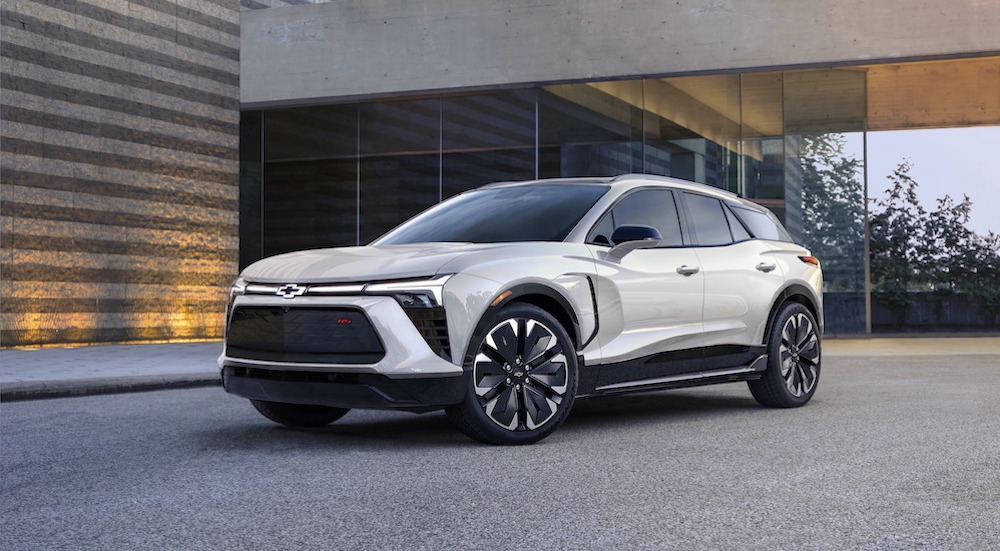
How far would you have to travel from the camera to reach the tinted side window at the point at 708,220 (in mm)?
7996

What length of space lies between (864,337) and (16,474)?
16505 mm

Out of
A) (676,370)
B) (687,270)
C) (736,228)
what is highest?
(736,228)

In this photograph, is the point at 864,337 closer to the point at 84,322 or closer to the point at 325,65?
the point at 325,65

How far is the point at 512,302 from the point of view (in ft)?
20.6

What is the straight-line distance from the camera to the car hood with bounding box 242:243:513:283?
594 centimetres

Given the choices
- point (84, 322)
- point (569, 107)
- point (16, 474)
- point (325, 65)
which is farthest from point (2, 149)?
point (16, 474)

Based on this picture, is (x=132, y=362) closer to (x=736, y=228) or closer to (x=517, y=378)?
(x=736, y=228)

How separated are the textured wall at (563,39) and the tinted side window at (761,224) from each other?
959 centimetres

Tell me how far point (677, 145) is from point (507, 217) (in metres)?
12.2

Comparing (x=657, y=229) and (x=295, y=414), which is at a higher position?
(x=657, y=229)

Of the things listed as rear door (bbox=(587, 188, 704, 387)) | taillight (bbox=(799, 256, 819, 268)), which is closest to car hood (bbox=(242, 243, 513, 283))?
rear door (bbox=(587, 188, 704, 387))

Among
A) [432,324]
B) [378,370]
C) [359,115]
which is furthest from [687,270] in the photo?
[359,115]

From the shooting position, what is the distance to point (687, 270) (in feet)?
24.6

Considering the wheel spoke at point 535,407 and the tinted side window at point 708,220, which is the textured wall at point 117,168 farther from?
the wheel spoke at point 535,407
